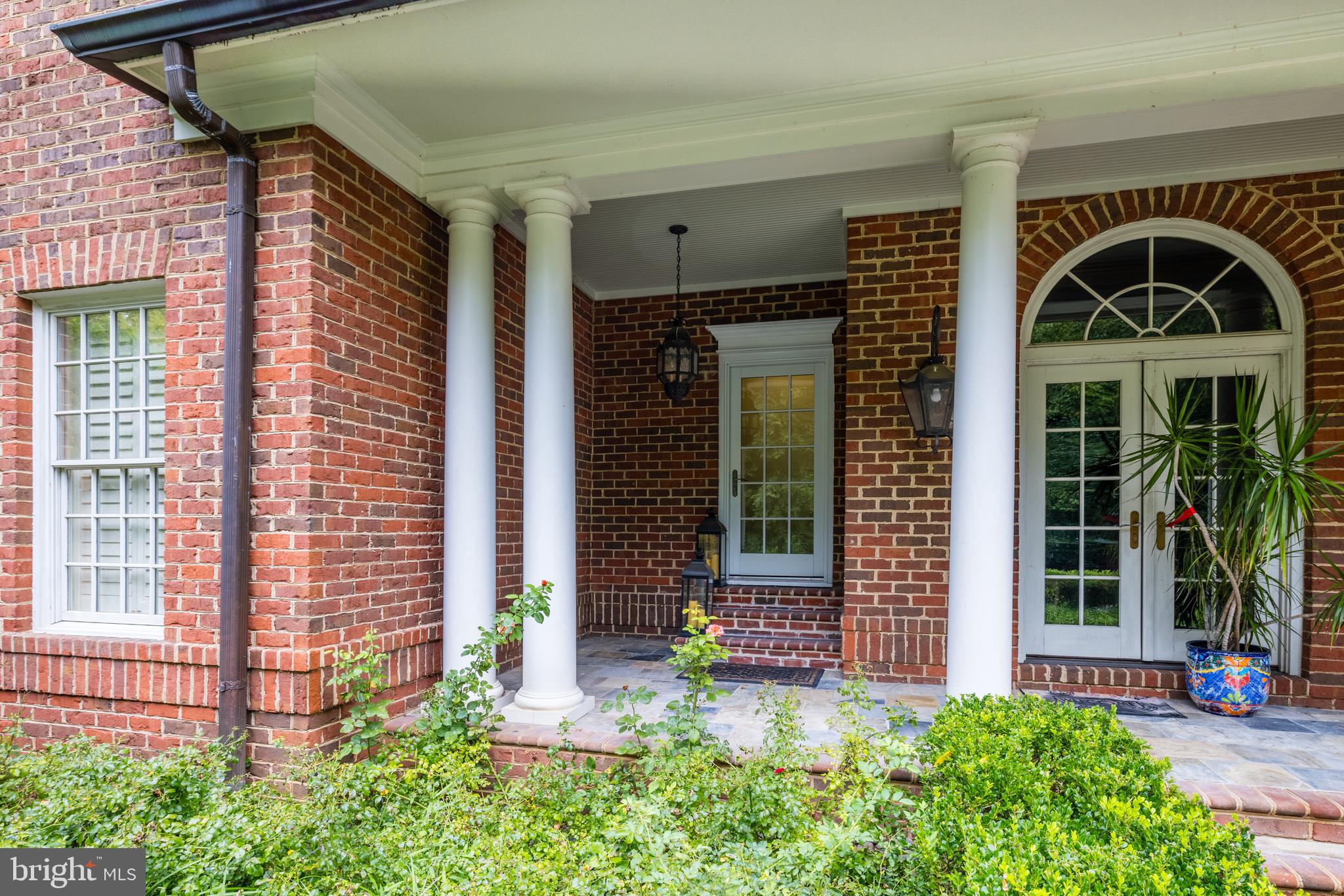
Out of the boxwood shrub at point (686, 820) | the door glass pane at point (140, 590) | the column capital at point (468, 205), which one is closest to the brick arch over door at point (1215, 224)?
the boxwood shrub at point (686, 820)

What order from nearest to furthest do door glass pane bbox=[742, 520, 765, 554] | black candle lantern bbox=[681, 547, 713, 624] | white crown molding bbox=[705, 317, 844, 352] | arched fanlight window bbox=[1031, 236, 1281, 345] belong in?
arched fanlight window bbox=[1031, 236, 1281, 345] → black candle lantern bbox=[681, 547, 713, 624] → white crown molding bbox=[705, 317, 844, 352] → door glass pane bbox=[742, 520, 765, 554]

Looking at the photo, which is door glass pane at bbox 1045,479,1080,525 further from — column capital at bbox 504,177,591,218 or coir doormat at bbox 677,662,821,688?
column capital at bbox 504,177,591,218

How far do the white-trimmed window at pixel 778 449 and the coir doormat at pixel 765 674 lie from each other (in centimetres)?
93

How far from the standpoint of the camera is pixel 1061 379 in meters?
4.42

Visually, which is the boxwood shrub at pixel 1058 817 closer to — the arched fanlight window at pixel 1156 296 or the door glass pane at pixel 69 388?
the arched fanlight window at pixel 1156 296

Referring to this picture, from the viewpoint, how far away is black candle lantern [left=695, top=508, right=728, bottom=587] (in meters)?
5.67

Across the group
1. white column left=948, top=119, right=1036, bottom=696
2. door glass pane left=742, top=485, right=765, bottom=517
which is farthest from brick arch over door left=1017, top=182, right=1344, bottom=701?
door glass pane left=742, top=485, right=765, bottom=517

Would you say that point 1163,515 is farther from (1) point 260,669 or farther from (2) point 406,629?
(1) point 260,669

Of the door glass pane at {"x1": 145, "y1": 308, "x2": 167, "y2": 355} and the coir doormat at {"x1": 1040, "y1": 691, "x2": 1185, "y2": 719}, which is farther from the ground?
the door glass pane at {"x1": 145, "y1": 308, "x2": 167, "y2": 355}

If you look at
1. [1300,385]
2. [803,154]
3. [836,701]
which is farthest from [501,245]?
[1300,385]

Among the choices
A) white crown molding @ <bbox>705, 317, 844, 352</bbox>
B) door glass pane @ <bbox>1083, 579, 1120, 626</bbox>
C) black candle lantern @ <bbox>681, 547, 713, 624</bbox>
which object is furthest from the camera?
white crown molding @ <bbox>705, 317, 844, 352</bbox>

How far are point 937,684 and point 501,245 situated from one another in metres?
3.66

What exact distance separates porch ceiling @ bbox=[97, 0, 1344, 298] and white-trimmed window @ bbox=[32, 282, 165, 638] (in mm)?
1101

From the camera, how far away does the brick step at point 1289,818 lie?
2496mm
